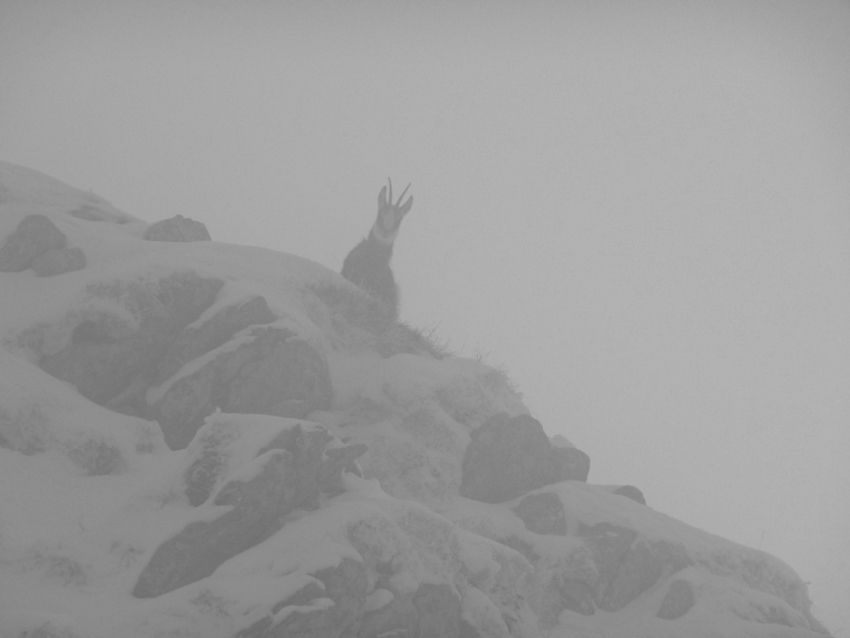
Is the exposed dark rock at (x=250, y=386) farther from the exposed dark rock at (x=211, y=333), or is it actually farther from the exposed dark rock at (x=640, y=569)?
the exposed dark rock at (x=640, y=569)

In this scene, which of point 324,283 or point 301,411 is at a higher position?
point 324,283

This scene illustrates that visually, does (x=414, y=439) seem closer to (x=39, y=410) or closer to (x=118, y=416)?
(x=118, y=416)

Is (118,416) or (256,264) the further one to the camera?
(256,264)

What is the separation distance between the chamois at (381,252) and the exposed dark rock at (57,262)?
18.4 feet

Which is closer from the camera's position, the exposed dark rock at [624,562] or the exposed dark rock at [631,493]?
the exposed dark rock at [624,562]

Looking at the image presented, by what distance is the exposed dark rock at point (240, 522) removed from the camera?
17.3 feet

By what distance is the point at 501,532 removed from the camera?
784 centimetres

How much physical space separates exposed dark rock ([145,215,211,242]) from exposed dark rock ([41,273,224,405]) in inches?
103

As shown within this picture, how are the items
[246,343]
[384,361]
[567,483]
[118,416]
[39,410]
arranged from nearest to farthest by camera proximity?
[39,410] < [118,416] < [246,343] < [567,483] < [384,361]

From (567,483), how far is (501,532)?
1453 millimetres

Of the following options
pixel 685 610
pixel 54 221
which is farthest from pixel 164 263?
pixel 685 610

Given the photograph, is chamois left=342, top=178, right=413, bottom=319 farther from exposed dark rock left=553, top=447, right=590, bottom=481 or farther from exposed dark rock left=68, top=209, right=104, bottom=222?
exposed dark rock left=553, top=447, right=590, bottom=481

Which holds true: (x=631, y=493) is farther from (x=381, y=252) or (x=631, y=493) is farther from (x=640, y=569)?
Result: (x=381, y=252)

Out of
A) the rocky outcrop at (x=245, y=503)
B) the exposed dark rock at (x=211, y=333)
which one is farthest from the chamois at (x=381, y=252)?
the rocky outcrop at (x=245, y=503)
